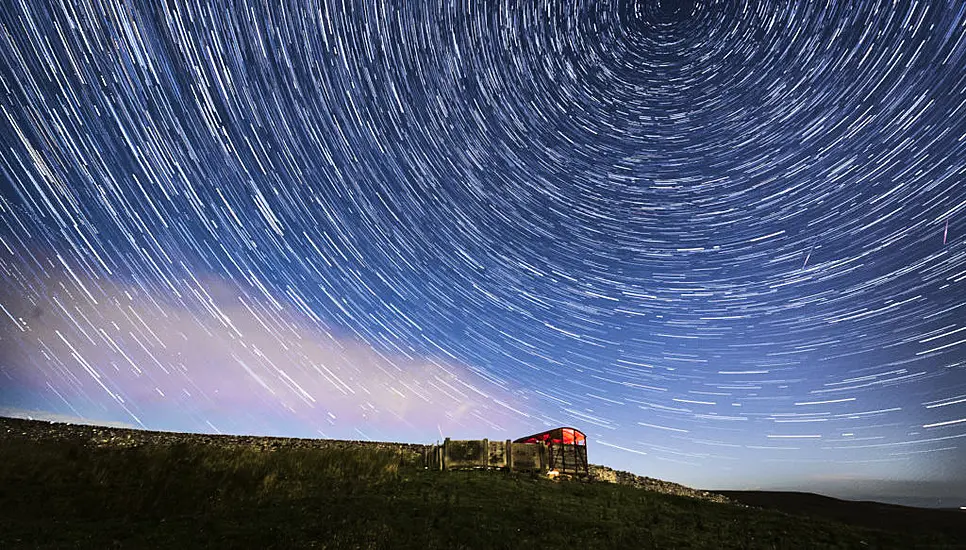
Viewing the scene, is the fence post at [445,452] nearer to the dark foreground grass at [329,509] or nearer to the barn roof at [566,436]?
the dark foreground grass at [329,509]

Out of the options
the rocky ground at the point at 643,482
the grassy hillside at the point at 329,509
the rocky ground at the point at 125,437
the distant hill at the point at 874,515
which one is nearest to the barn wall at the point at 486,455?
the grassy hillside at the point at 329,509

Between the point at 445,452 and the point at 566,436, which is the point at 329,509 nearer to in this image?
the point at 445,452

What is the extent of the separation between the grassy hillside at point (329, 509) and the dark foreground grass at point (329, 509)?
0.19 feet

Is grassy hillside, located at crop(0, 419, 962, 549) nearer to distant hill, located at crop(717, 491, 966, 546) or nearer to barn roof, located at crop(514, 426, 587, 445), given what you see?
distant hill, located at crop(717, 491, 966, 546)

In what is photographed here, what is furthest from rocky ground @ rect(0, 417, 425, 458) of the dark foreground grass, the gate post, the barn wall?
the dark foreground grass

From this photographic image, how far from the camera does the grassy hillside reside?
13359mm

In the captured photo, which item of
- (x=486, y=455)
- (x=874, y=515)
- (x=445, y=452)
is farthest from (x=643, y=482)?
(x=445, y=452)

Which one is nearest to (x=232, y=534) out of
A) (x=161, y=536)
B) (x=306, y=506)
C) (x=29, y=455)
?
(x=161, y=536)

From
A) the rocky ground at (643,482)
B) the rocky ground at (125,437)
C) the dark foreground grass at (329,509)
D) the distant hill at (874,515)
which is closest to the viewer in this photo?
the dark foreground grass at (329,509)

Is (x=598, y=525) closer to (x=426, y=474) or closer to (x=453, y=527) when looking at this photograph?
(x=453, y=527)

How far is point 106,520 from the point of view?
15.3 metres

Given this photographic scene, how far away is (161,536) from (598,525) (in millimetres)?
12409

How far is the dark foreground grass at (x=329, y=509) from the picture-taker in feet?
43.8

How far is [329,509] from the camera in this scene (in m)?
15.4
